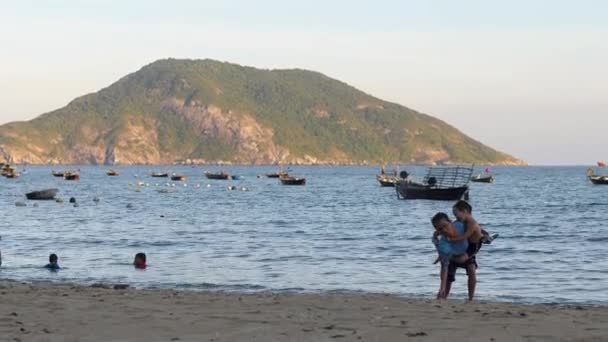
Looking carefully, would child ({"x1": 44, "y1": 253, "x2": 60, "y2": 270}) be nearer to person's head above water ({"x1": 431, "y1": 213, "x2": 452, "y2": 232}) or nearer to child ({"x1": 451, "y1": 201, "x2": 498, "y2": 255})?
person's head above water ({"x1": 431, "y1": 213, "x2": 452, "y2": 232})

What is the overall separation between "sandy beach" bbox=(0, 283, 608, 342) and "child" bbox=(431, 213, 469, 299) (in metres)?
0.76

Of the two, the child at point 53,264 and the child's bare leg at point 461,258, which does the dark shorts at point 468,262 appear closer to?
the child's bare leg at point 461,258

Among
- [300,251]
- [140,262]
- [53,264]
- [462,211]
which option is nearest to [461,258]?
[462,211]

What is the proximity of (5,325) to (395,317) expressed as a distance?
204 inches

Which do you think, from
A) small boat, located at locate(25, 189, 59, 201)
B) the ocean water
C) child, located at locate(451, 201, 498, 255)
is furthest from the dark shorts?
small boat, located at locate(25, 189, 59, 201)

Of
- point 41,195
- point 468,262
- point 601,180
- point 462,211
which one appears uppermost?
point 462,211

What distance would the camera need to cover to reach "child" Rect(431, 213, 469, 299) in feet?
50.2

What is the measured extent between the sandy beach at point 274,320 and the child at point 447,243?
764 mm

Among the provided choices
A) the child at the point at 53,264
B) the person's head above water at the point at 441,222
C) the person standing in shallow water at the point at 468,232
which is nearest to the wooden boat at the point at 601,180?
the child at the point at 53,264

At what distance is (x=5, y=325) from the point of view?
41.2 feet

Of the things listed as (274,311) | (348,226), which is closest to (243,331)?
(274,311)

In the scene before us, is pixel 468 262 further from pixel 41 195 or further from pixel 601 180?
pixel 601 180

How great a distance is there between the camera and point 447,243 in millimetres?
15555

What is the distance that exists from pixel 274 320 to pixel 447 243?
3.62 m
